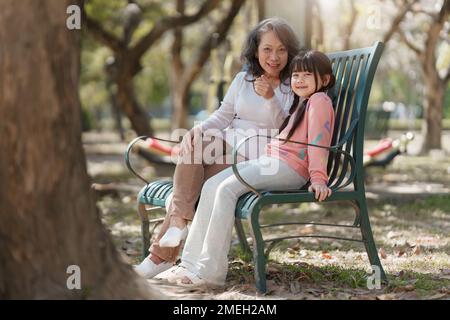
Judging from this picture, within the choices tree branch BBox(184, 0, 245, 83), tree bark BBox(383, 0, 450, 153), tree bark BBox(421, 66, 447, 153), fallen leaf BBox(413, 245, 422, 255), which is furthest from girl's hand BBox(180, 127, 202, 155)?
tree bark BBox(421, 66, 447, 153)

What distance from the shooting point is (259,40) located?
529 centimetres

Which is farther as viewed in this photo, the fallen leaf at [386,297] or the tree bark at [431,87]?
the tree bark at [431,87]

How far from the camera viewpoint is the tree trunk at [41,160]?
3.45 metres

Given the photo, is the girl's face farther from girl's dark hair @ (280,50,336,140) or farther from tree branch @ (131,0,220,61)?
tree branch @ (131,0,220,61)

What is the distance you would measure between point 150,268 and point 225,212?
1.95 feet

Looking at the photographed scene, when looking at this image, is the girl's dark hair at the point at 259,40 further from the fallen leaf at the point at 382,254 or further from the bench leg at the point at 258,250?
the fallen leaf at the point at 382,254

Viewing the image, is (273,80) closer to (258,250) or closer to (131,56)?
(258,250)

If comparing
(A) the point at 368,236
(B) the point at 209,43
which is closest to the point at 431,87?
(B) the point at 209,43

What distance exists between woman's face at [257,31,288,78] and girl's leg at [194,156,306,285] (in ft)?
2.48

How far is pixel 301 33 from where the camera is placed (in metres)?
9.51

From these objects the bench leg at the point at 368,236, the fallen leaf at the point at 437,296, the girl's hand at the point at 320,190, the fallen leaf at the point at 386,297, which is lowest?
the fallen leaf at the point at 437,296

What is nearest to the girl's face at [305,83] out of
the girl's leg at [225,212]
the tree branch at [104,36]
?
the girl's leg at [225,212]

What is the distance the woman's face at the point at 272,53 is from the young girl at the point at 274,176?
293 mm

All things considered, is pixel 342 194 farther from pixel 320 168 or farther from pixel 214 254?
pixel 214 254
